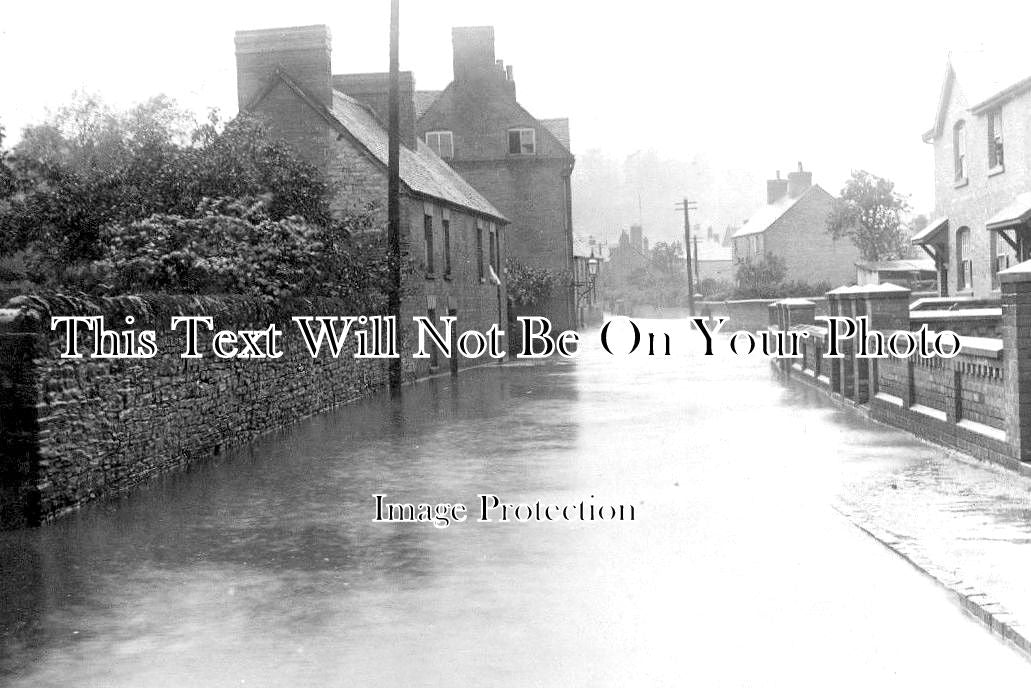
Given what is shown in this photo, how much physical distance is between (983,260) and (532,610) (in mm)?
30617

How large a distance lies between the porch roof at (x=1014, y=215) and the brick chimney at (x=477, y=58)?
108 feet

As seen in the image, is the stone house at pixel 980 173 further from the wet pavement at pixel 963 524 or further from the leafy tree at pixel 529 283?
the leafy tree at pixel 529 283

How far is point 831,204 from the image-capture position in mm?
91625

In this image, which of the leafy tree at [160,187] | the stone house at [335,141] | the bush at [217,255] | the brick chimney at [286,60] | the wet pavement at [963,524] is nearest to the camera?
the wet pavement at [963,524]

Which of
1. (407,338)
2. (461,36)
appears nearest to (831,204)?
(461,36)

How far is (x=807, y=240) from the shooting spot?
9156 cm

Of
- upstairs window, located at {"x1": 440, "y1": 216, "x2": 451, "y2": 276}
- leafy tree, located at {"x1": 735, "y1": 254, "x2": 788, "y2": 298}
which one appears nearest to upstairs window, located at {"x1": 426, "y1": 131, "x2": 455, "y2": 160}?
upstairs window, located at {"x1": 440, "y1": 216, "x2": 451, "y2": 276}

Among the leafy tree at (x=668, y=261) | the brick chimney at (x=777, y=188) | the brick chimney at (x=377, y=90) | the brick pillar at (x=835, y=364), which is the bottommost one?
the brick pillar at (x=835, y=364)

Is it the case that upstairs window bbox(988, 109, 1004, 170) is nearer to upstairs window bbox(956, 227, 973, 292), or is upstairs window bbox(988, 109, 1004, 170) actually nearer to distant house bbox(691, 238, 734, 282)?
upstairs window bbox(956, 227, 973, 292)

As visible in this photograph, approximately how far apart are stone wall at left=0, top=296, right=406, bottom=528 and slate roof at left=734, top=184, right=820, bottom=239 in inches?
3021

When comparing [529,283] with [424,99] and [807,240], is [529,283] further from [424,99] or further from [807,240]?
[807,240]

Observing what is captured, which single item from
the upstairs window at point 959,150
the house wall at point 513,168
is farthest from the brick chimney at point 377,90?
the upstairs window at point 959,150

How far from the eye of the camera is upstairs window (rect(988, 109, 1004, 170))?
109ft

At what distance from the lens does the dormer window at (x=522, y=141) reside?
198 feet
